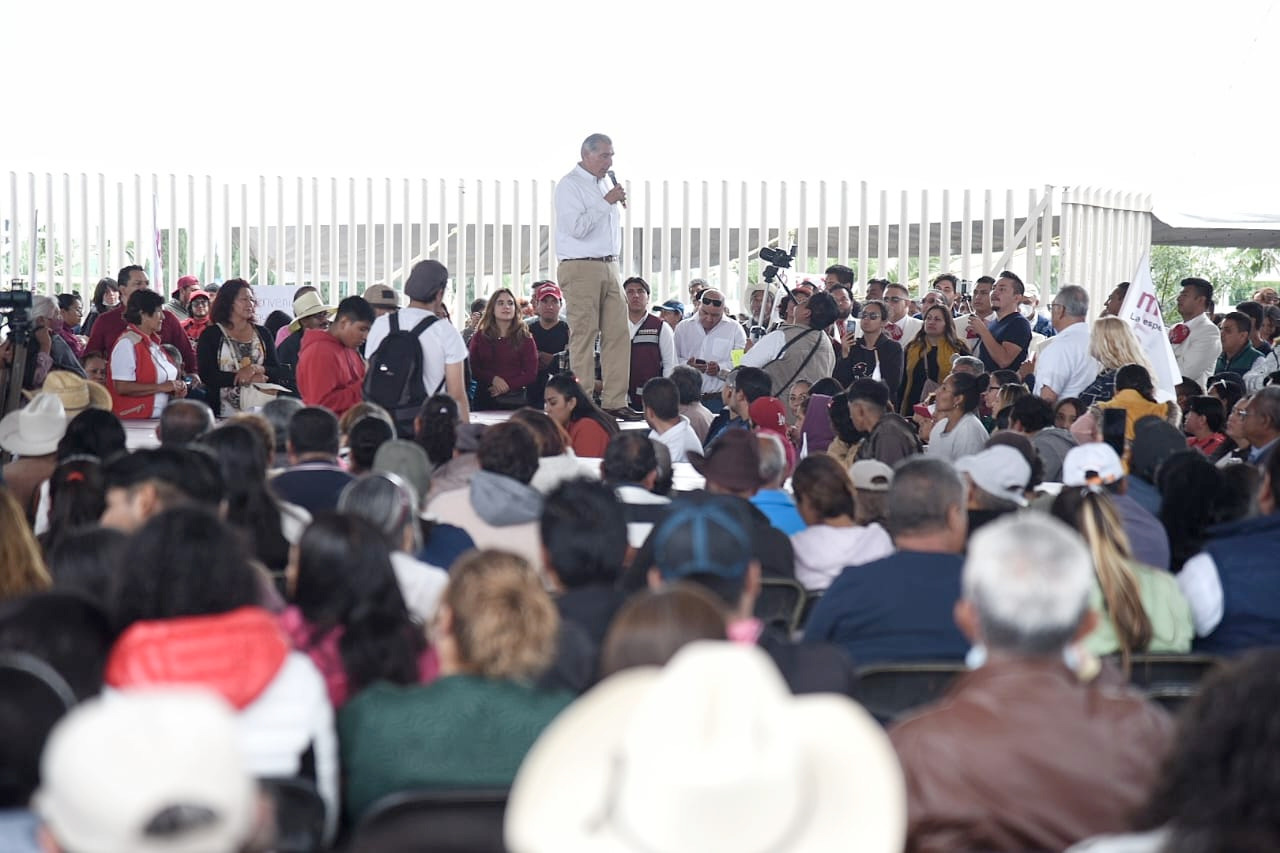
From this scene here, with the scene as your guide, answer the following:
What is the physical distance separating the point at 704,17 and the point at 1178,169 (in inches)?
256

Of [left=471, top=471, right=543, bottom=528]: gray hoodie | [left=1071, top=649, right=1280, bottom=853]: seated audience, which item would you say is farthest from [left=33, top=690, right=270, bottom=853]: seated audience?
[left=471, top=471, right=543, bottom=528]: gray hoodie

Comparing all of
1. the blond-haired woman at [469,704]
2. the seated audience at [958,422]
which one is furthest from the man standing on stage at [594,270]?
the blond-haired woman at [469,704]

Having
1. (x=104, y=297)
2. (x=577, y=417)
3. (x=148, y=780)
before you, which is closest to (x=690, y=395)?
(x=577, y=417)

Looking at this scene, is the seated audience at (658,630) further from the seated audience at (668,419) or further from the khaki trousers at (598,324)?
the khaki trousers at (598,324)

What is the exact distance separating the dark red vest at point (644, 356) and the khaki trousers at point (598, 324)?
48cm

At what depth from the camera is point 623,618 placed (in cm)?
243

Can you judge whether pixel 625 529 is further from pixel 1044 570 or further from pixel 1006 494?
pixel 1006 494

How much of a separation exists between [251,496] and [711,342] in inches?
239

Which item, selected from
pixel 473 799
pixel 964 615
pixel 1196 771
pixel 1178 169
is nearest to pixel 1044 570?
pixel 964 615

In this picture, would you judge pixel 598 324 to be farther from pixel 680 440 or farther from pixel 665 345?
pixel 680 440

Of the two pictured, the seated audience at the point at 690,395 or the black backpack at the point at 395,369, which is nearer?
the black backpack at the point at 395,369

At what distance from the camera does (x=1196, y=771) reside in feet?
5.90

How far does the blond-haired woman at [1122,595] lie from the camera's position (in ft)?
11.3

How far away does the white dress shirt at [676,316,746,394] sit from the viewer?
10.2 m
